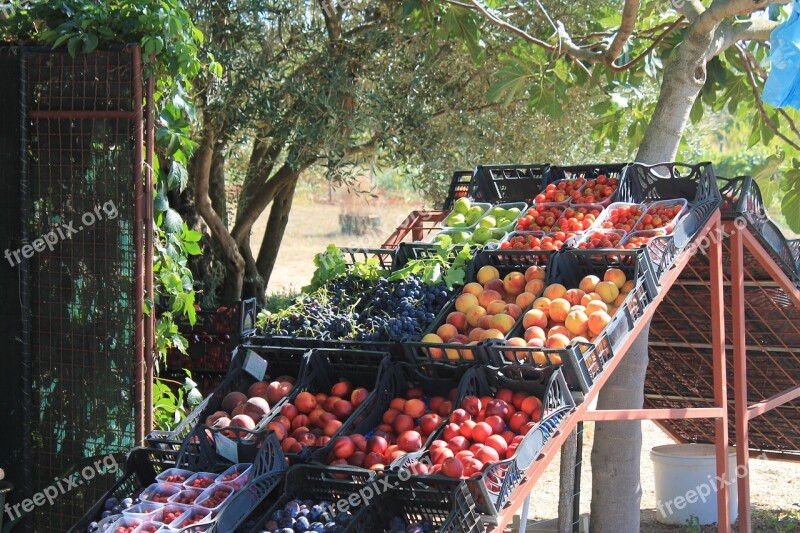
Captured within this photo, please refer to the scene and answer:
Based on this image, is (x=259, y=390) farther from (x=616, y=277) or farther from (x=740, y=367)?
(x=740, y=367)

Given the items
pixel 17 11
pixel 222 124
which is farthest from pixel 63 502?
pixel 222 124

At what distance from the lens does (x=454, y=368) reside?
3254mm

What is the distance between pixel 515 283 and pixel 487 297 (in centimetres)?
15

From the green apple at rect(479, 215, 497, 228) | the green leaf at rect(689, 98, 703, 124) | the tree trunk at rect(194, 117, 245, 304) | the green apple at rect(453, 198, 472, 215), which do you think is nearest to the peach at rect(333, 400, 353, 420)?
the green apple at rect(479, 215, 497, 228)

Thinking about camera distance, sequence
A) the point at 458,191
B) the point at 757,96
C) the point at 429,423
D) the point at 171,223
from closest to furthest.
→ the point at 429,423 < the point at 171,223 < the point at 458,191 < the point at 757,96

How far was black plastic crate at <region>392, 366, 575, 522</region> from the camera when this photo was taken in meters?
2.62

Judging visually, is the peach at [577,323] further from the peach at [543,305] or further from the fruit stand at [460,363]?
the peach at [543,305]

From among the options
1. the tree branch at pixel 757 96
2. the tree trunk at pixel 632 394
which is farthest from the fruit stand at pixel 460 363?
the tree branch at pixel 757 96

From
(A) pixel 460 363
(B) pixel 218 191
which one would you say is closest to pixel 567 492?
(A) pixel 460 363

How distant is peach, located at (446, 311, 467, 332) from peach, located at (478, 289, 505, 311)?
12cm

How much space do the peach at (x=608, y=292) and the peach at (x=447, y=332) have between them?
1.97 feet

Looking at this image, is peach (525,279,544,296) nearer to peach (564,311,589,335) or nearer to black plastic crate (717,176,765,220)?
peach (564,311,589,335)

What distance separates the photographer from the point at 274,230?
9898 mm

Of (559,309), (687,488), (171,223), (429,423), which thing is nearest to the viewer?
(429,423)
